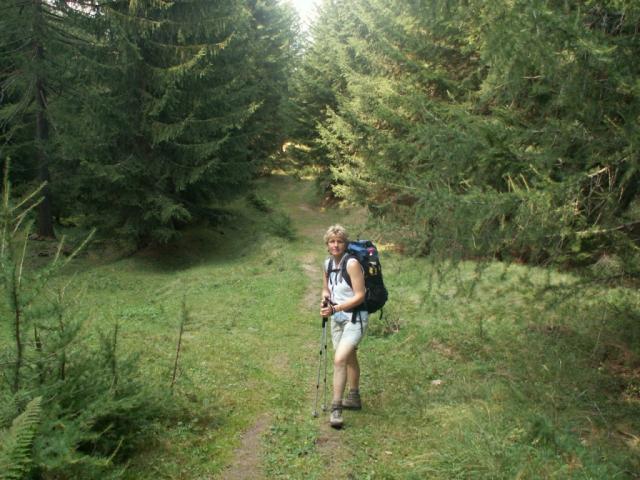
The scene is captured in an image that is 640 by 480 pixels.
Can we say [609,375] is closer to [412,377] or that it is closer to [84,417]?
[412,377]

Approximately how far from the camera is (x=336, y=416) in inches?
227

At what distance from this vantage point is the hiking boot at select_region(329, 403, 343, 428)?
5.76m

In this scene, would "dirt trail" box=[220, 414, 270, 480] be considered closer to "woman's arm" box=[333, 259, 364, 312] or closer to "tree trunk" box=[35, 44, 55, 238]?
"woman's arm" box=[333, 259, 364, 312]

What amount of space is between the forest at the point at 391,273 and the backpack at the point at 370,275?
0.48 meters

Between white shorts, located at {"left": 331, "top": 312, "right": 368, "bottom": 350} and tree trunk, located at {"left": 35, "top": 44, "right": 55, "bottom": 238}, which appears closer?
white shorts, located at {"left": 331, "top": 312, "right": 368, "bottom": 350}

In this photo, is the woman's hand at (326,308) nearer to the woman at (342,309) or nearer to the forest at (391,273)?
the woman at (342,309)

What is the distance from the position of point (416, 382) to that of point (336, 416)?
6.78 ft

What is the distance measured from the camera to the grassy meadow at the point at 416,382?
482 cm

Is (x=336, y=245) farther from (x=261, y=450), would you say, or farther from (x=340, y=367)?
(x=261, y=450)

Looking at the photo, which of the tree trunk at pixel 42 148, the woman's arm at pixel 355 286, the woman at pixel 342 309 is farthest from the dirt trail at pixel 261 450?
the tree trunk at pixel 42 148

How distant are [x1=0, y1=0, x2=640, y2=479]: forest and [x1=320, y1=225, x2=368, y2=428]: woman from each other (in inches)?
22.7

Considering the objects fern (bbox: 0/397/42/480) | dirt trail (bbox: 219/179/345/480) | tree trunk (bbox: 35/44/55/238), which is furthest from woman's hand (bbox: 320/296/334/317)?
tree trunk (bbox: 35/44/55/238)

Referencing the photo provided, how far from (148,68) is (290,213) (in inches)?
489

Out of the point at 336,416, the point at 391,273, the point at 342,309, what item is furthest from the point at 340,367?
the point at 391,273
